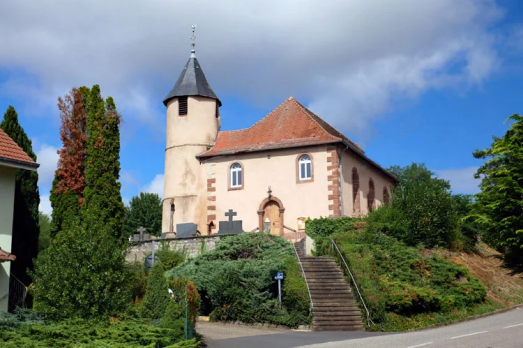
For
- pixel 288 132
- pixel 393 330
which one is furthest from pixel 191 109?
pixel 393 330

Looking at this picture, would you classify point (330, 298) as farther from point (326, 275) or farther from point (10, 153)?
point (10, 153)

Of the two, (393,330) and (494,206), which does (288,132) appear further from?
(393,330)

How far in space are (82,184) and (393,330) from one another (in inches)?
512

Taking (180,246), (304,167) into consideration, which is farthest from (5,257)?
(304,167)

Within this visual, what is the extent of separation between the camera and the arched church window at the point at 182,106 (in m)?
35.4

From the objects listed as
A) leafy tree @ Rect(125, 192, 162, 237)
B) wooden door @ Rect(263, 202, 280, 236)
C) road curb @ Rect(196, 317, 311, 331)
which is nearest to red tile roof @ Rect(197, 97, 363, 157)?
wooden door @ Rect(263, 202, 280, 236)

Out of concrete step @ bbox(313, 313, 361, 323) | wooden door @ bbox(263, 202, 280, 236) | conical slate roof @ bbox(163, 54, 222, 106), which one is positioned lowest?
concrete step @ bbox(313, 313, 361, 323)

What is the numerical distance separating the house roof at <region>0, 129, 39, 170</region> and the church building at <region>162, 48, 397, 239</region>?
1498cm

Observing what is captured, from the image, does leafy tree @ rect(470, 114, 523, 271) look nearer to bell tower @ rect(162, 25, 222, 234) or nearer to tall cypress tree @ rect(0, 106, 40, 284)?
bell tower @ rect(162, 25, 222, 234)

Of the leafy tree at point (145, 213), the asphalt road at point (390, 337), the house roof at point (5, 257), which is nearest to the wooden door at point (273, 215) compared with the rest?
the asphalt road at point (390, 337)

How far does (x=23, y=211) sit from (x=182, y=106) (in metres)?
15.3

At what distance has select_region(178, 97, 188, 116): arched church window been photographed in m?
35.4

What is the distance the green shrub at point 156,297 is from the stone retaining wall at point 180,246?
35.6 feet

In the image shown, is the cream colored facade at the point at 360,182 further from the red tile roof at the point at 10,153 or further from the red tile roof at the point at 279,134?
the red tile roof at the point at 10,153
